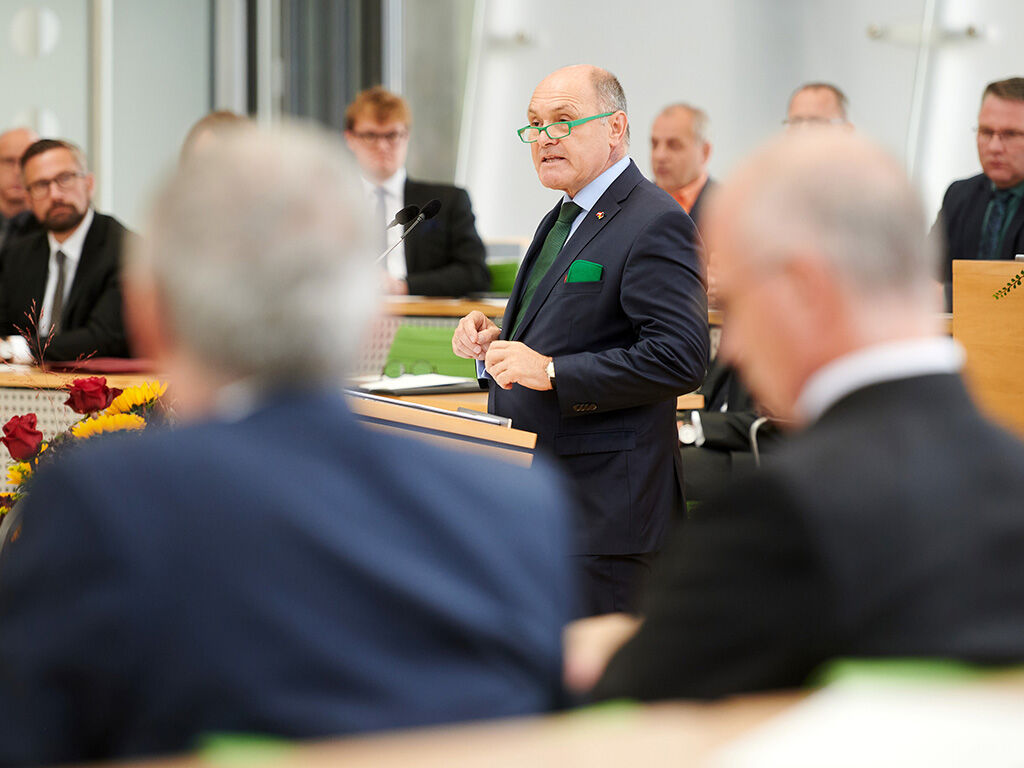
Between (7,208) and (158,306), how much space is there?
6072 millimetres

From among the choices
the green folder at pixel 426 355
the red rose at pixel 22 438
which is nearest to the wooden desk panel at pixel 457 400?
the green folder at pixel 426 355

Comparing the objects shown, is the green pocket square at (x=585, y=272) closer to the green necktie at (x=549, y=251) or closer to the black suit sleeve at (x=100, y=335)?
the green necktie at (x=549, y=251)

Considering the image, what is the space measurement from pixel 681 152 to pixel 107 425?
4109 mm

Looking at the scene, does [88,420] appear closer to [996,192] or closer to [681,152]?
[996,192]

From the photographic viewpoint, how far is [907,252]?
119 cm

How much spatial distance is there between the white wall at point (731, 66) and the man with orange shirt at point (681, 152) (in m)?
1.05

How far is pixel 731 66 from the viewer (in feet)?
27.9

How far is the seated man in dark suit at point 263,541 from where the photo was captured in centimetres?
101

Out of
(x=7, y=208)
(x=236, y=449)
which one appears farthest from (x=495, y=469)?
(x=7, y=208)

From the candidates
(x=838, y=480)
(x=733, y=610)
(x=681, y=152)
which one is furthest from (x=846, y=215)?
(x=681, y=152)

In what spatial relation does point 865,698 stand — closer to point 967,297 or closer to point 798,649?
point 798,649

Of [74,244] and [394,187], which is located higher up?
[394,187]

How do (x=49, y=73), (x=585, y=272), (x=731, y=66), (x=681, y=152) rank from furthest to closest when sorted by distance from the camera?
(x=731, y=66)
(x=49, y=73)
(x=681, y=152)
(x=585, y=272)

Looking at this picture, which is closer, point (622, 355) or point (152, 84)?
point (622, 355)
